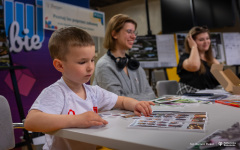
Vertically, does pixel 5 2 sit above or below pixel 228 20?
below

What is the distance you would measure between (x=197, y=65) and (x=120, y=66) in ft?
3.67

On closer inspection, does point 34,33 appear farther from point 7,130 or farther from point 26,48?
point 7,130

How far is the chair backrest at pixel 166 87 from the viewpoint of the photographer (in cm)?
248

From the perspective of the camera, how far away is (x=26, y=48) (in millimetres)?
2824

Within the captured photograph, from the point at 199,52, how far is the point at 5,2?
2.49 meters

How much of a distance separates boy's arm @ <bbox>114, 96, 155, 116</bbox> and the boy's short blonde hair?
365 mm

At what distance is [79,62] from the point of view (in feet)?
3.27

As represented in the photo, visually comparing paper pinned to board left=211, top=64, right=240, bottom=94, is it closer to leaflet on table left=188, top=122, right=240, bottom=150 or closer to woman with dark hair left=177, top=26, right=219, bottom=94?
woman with dark hair left=177, top=26, right=219, bottom=94

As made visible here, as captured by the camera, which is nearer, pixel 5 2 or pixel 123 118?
pixel 123 118

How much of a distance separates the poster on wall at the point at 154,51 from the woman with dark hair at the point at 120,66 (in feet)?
7.42

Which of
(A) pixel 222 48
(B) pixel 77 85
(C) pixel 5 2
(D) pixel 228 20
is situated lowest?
(B) pixel 77 85

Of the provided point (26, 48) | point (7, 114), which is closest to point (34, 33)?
point (26, 48)

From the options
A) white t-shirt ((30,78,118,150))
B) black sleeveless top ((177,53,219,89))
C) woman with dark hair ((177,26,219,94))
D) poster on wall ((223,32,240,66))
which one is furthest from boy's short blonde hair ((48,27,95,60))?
poster on wall ((223,32,240,66))

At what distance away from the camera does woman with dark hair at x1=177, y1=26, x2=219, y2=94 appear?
2.55 metres
